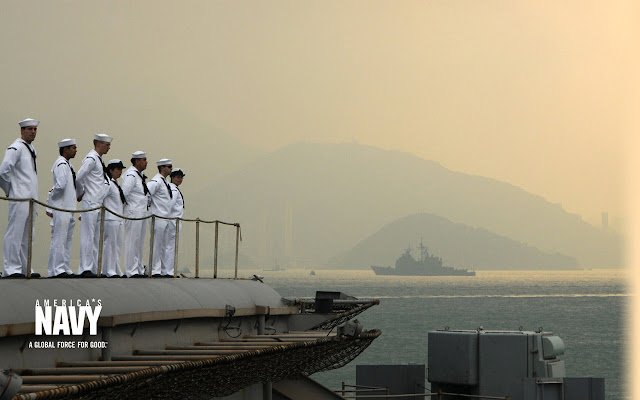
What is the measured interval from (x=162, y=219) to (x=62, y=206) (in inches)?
201

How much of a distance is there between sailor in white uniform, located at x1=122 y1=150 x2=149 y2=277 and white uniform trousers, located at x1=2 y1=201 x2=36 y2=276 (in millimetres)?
4898

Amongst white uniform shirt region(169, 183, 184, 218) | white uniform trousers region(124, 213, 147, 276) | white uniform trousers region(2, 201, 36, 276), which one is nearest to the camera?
white uniform trousers region(2, 201, 36, 276)

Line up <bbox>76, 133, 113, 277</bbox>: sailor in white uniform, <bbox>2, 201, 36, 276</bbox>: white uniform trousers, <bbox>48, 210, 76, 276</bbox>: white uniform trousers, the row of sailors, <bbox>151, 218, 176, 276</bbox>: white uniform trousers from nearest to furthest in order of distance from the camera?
<bbox>2, 201, 36, 276</bbox>: white uniform trousers, the row of sailors, <bbox>48, 210, 76, 276</bbox>: white uniform trousers, <bbox>76, 133, 113, 277</bbox>: sailor in white uniform, <bbox>151, 218, 176, 276</bbox>: white uniform trousers

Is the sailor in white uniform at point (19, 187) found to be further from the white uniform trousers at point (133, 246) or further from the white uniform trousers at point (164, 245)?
the white uniform trousers at point (164, 245)

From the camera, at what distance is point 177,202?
81.0 feet

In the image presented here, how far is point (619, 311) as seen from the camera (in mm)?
199375

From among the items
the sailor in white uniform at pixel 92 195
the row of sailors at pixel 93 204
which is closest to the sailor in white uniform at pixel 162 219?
the row of sailors at pixel 93 204

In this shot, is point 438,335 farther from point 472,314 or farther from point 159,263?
point 472,314

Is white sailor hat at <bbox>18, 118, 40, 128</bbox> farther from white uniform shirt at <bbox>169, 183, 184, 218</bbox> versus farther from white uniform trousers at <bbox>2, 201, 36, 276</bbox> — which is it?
white uniform shirt at <bbox>169, 183, 184, 218</bbox>

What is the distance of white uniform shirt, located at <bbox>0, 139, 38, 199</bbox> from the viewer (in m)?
17.4

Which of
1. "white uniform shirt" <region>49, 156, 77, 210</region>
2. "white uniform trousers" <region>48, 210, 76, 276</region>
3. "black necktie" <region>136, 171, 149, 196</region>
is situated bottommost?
"white uniform trousers" <region>48, 210, 76, 276</region>

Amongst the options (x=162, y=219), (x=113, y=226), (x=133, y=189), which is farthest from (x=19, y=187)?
(x=162, y=219)

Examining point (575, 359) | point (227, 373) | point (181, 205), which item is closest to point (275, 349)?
point (227, 373)

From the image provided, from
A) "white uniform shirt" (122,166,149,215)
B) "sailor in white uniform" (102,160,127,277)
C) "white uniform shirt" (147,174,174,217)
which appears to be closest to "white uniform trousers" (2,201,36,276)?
"sailor in white uniform" (102,160,127,277)
